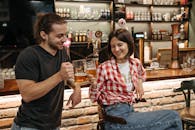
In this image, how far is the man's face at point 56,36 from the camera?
4.96ft

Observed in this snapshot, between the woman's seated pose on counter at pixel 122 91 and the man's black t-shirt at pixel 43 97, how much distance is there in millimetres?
332

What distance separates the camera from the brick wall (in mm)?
2154

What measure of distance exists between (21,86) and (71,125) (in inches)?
43.0

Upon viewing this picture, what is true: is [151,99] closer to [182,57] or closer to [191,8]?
[182,57]

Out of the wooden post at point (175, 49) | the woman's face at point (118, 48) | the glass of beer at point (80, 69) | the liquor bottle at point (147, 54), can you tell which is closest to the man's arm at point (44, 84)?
the woman's face at point (118, 48)

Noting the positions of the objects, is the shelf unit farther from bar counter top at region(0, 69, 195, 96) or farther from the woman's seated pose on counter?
the woman's seated pose on counter

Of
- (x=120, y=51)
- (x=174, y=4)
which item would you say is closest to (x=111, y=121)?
(x=120, y=51)

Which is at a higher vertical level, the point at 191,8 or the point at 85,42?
the point at 191,8

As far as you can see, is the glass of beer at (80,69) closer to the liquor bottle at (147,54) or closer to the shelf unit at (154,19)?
the liquor bottle at (147,54)

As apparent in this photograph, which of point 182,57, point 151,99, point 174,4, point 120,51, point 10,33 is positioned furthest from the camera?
point 174,4

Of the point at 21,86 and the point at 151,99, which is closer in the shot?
the point at 21,86

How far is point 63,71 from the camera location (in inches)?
54.5

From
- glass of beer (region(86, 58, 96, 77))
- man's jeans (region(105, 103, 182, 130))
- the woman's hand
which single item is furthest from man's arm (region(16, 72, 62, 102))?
glass of beer (region(86, 58, 96, 77))

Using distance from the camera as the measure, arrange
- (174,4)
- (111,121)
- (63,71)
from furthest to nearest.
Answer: (174,4) < (111,121) < (63,71)
